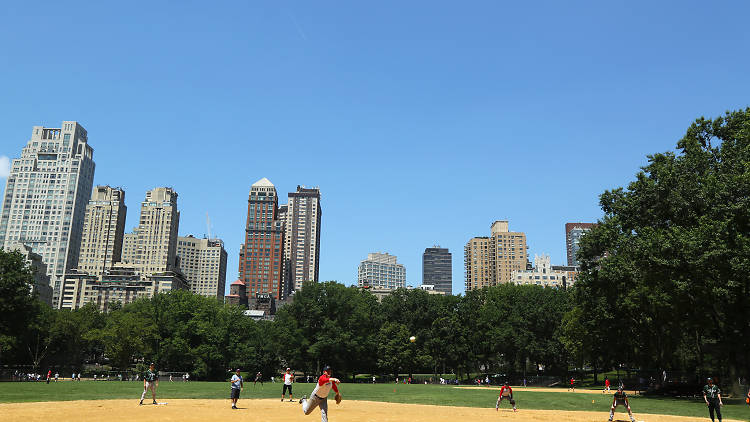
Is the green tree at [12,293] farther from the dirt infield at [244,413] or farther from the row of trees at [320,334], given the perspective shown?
the dirt infield at [244,413]

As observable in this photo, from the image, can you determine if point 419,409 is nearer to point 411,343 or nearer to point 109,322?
point 411,343

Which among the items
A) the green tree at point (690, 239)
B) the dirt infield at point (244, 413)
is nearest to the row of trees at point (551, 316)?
the green tree at point (690, 239)

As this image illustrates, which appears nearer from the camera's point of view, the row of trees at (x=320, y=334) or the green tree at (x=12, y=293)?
the green tree at (x=12, y=293)

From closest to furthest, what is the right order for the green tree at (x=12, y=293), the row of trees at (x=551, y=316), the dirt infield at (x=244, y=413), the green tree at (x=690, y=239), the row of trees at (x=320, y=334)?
1. the dirt infield at (x=244, y=413)
2. the green tree at (x=690, y=239)
3. the row of trees at (x=551, y=316)
4. the green tree at (x=12, y=293)
5. the row of trees at (x=320, y=334)

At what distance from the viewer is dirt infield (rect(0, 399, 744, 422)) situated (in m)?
24.2

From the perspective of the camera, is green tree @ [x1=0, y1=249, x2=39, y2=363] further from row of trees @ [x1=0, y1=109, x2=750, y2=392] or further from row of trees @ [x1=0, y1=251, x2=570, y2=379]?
row of trees @ [x1=0, y1=251, x2=570, y2=379]

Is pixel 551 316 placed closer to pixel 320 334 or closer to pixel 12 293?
pixel 320 334

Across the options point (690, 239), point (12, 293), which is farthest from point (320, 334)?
point (690, 239)

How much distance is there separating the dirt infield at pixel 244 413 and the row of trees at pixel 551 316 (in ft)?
50.5

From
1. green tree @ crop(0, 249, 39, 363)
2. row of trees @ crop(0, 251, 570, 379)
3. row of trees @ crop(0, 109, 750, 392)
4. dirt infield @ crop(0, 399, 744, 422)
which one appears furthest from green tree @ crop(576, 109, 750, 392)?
green tree @ crop(0, 249, 39, 363)

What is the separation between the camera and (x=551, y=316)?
9438 cm

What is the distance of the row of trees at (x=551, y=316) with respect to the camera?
39688 millimetres

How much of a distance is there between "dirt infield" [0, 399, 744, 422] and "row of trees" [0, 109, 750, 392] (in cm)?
1540

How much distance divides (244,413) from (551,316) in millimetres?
75986
